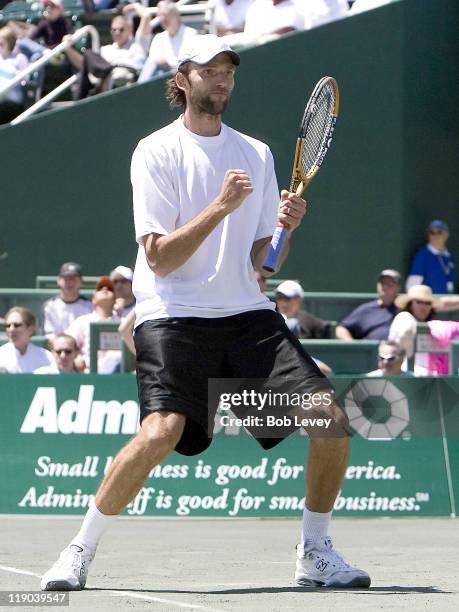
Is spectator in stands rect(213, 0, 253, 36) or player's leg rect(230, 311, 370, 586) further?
spectator in stands rect(213, 0, 253, 36)

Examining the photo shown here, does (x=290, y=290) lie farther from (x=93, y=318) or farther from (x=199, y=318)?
(x=199, y=318)

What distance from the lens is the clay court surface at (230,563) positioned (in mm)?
4977

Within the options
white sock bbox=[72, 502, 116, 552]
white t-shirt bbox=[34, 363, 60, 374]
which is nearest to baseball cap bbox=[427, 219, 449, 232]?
white t-shirt bbox=[34, 363, 60, 374]

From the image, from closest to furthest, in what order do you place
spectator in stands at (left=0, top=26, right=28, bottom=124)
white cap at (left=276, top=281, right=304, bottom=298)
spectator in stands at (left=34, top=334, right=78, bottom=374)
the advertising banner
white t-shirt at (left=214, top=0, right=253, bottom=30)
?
the advertising banner → spectator in stands at (left=34, top=334, right=78, bottom=374) → white cap at (left=276, top=281, right=304, bottom=298) → white t-shirt at (left=214, top=0, right=253, bottom=30) → spectator in stands at (left=0, top=26, right=28, bottom=124)

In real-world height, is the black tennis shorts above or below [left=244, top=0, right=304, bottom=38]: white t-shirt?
below

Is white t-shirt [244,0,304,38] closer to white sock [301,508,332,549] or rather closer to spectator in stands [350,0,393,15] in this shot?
spectator in stands [350,0,393,15]

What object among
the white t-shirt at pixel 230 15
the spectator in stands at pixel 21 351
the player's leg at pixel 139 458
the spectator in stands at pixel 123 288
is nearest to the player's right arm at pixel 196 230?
the player's leg at pixel 139 458

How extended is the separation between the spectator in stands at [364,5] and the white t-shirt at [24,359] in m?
5.35

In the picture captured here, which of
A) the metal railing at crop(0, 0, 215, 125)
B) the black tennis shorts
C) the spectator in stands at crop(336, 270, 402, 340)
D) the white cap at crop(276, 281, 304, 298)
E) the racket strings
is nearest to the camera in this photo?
the black tennis shorts

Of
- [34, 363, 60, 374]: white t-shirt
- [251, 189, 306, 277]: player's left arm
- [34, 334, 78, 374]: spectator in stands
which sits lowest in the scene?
[251, 189, 306, 277]: player's left arm

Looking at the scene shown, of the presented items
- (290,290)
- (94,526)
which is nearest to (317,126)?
(94,526)

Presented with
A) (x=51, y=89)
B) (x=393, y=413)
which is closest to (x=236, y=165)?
(x=393, y=413)

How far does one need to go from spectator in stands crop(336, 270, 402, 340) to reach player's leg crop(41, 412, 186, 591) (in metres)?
6.99

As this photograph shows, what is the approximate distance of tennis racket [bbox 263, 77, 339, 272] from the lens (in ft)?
19.8
